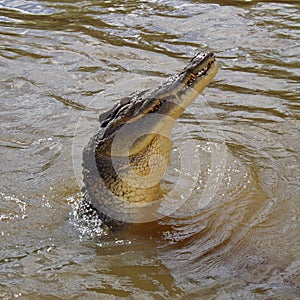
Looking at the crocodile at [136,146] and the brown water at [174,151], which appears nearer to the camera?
the brown water at [174,151]

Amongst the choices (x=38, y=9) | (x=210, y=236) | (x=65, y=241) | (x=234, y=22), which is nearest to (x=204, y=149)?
(x=210, y=236)

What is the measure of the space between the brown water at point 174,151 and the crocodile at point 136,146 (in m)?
0.23

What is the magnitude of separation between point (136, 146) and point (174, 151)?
152 cm

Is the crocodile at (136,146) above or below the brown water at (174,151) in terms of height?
above

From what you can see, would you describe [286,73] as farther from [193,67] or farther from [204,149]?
[193,67]

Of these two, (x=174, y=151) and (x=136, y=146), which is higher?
(x=136, y=146)

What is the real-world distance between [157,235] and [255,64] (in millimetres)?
3503

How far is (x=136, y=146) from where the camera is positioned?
397 cm

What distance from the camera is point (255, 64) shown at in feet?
22.9

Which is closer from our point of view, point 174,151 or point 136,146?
point 136,146

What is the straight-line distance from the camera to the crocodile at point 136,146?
3971 mm

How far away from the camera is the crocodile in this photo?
13.0 ft

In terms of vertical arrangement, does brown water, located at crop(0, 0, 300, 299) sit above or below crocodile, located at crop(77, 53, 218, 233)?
below

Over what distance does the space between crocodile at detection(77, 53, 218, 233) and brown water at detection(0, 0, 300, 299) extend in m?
0.23
